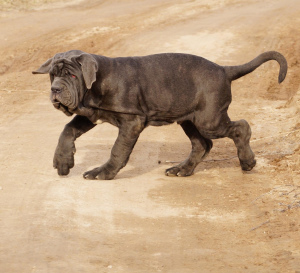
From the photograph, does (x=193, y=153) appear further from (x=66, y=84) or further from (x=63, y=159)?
(x=66, y=84)

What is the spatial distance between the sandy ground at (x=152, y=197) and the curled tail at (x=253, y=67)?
1.26 meters

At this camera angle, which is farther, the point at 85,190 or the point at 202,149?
the point at 202,149

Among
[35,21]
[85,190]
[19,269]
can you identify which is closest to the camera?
[19,269]

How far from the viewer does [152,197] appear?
803 centimetres

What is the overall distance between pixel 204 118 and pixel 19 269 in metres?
3.41

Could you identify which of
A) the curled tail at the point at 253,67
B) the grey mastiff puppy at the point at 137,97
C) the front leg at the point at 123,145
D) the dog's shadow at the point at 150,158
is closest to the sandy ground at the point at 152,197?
the dog's shadow at the point at 150,158

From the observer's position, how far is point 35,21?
2031 centimetres

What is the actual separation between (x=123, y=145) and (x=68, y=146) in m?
0.65

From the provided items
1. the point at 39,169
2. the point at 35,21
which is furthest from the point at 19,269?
the point at 35,21

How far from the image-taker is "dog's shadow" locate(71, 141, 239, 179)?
30.0 feet

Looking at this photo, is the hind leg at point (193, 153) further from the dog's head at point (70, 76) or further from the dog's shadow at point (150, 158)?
the dog's head at point (70, 76)

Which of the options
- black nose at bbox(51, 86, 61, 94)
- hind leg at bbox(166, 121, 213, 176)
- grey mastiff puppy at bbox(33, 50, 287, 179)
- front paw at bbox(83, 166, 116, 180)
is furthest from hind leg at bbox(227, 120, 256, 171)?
black nose at bbox(51, 86, 61, 94)

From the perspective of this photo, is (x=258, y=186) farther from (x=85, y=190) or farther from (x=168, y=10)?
(x=168, y=10)

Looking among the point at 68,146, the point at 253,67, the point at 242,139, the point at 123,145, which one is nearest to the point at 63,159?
the point at 68,146
